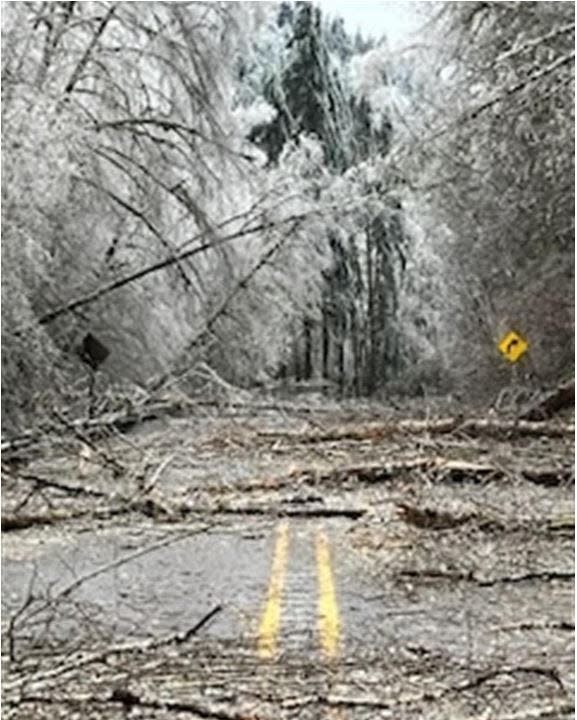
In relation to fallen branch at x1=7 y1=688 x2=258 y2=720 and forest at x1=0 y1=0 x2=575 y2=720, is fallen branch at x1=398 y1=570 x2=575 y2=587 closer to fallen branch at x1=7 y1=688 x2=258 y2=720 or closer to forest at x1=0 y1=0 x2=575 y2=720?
forest at x1=0 y1=0 x2=575 y2=720

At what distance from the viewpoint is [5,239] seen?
10242 millimetres

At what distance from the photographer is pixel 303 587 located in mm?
7953

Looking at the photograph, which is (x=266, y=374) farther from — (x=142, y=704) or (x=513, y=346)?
(x=142, y=704)

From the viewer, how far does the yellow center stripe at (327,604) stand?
622 centimetres

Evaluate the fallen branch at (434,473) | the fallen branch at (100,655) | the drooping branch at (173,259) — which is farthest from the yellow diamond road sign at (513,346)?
the fallen branch at (100,655)

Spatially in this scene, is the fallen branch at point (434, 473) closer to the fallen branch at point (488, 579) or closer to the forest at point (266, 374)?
the forest at point (266, 374)

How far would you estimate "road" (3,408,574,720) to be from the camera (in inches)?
196

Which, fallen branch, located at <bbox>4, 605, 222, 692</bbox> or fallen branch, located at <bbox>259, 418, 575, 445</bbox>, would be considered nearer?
fallen branch, located at <bbox>4, 605, 222, 692</bbox>

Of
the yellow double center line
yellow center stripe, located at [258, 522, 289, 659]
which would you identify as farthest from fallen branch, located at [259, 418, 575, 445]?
the yellow double center line

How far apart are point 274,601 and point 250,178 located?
8.83 m

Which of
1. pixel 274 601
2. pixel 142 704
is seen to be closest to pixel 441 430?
pixel 274 601

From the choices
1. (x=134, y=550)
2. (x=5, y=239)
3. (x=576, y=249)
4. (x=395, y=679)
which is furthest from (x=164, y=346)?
(x=395, y=679)

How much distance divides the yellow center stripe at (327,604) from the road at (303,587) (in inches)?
0.8

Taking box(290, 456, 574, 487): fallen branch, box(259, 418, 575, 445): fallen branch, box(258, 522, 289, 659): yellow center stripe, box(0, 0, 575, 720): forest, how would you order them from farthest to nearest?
box(259, 418, 575, 445): fallen branch
box(290, 456, 574, 487): fallen branch
box(258, 522, 289, 659): yellow center stripe
box(0, 0, 575, 720): forest
